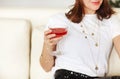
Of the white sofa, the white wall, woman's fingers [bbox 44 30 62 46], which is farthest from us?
the white wall

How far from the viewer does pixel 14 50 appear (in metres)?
1.91

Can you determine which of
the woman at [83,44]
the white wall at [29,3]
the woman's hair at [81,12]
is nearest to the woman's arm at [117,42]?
the woman at [83,44]

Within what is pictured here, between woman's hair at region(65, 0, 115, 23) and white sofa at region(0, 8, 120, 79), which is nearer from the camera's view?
woman's hair at region(65, 0, 115, 23)

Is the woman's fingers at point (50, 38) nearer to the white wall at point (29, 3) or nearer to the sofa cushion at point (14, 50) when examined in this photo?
the sofa cushion at point (14, 50)

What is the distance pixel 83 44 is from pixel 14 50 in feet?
1.65

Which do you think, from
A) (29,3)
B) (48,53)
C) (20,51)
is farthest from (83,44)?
(29,3)

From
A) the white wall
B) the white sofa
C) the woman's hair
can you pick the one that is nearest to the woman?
the woman's hair

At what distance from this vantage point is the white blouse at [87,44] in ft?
5.54

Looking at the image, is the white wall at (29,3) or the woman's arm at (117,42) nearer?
the woman's arm at (117,42)

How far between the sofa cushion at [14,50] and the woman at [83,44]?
0.19 m

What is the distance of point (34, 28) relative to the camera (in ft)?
6.45

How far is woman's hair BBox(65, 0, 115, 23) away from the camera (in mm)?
1772

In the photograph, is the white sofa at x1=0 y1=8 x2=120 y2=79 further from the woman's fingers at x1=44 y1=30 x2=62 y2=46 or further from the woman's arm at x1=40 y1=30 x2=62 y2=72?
the woman's fingers at x1=44 y1=30 x2=62 y2=46

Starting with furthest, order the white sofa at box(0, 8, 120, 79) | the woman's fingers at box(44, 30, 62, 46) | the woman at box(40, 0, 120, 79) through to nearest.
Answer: the white sofa at box(0, 8, 120, 79) → the woman at box(40, 0, 120, 79) → the woman's fingers at box(44, 30, 62, 46)
